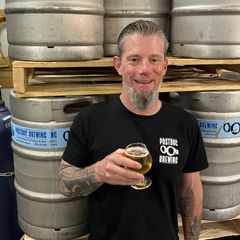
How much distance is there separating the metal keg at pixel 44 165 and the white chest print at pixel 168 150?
377 millimetres

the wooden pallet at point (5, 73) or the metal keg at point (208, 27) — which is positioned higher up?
the metal keg at point (208, 27)

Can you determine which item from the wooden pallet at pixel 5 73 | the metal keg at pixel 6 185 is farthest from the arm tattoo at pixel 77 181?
the wooden pallet at pixel 5 73

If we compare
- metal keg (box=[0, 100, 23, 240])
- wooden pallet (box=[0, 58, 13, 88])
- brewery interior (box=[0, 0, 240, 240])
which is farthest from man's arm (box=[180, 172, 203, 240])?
wooden pallet (box=[0, 58, 13, 88])

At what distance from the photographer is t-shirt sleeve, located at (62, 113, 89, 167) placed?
4.29ft

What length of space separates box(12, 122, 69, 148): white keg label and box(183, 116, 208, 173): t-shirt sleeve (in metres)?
0.51

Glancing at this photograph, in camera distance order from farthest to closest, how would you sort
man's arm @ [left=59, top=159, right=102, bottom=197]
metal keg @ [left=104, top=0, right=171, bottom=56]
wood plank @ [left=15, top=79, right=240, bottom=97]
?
metal keg @ [left=104, top=0, right=171, bottom=56], wood plank @ [left=15, top=79, right=240, bottom=97], man's arm @ [left=59, top=159, right=102, bottom=197]

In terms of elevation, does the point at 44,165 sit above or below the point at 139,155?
below

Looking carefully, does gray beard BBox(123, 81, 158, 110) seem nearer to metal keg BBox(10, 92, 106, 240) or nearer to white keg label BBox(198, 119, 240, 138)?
metal keg BBox(10, 92, 106, 240)

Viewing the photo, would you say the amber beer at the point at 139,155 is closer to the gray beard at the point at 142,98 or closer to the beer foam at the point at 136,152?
the beer foam at the point at 136,152

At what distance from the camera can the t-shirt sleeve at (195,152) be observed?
143cm

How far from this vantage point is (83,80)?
1.74m

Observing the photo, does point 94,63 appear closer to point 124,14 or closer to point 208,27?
point 124,14

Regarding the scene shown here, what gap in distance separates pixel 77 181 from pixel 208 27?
86cm

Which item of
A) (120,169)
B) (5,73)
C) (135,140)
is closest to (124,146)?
(135,140)
